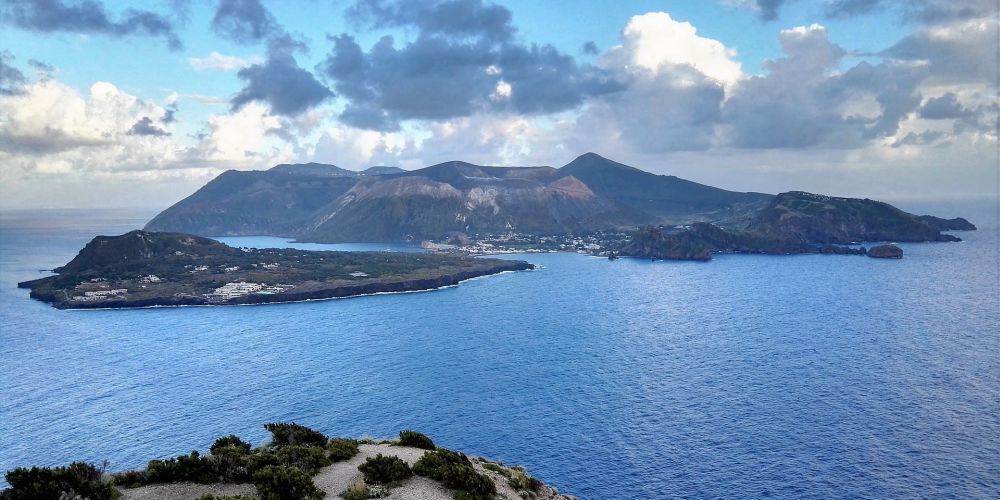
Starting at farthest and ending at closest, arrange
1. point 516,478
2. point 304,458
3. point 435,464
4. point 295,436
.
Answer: point 295,436, point 516,478, point 304,458, point 435,464

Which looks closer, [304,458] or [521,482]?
[304,458]

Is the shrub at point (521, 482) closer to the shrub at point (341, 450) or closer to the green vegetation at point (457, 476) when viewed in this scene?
the green vegetation at point (457, 476)

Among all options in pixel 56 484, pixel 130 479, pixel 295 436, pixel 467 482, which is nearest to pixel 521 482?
pixel 467 482

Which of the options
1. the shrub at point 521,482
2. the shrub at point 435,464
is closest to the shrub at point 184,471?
the shrub at point 435,464

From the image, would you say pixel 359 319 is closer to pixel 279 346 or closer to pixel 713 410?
pixel 279 346

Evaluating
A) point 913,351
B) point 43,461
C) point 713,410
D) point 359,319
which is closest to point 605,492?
point 713,410

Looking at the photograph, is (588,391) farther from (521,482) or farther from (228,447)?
(228,447)

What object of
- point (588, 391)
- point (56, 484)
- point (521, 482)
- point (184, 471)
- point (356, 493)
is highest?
point (56, 484)

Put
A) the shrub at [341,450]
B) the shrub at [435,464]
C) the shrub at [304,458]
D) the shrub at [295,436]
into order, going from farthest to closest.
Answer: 1. the shrub at [295,436]
2. the shrub at [341,450]
3. the shrub at [304,458]
4. the shrub at [435,464]

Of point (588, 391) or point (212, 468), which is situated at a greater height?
point (212, 468)
